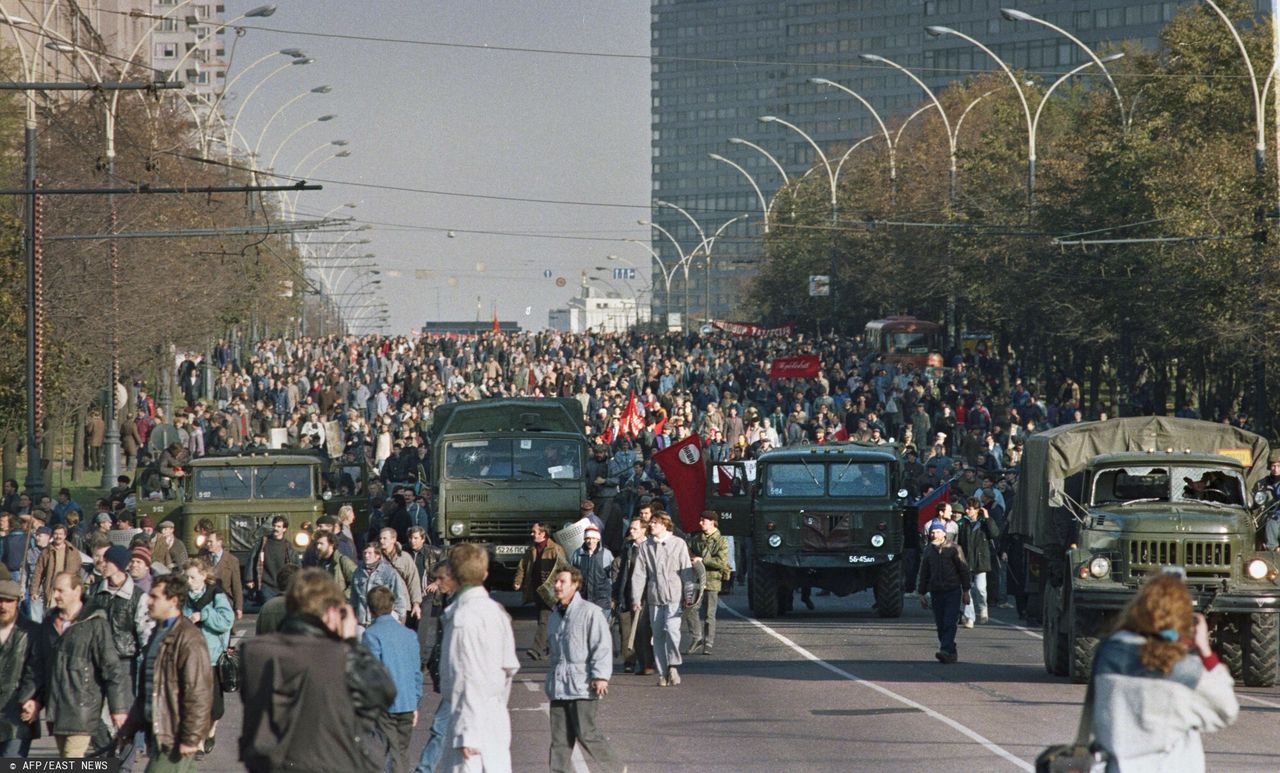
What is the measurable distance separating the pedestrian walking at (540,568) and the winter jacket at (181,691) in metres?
9.45

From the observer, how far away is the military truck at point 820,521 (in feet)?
89.4

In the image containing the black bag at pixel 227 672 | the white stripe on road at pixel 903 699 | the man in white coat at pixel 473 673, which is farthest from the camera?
the white stripe on road at pixel 903 699

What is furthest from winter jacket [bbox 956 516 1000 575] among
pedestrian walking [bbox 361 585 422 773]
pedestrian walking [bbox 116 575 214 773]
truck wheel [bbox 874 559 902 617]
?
pedestrian walking [bbox 116 575 214 773]

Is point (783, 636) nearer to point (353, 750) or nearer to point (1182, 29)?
point (353, 750)

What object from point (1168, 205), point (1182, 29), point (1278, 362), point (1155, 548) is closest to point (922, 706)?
point (1155, 548)

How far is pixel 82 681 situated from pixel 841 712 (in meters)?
7.03

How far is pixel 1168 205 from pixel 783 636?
944 inches

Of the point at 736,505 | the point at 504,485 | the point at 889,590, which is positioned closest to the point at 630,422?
the point at 504,485

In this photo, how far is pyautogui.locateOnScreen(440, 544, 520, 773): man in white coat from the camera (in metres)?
10.5

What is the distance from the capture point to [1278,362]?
4206 centimetres

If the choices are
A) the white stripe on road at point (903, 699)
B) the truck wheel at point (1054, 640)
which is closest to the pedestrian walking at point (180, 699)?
the white stripe on road at point (903, 699)

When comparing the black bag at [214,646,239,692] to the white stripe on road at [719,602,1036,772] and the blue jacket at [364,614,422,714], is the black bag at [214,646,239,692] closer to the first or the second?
the blue jacket at [364,614,422,714]

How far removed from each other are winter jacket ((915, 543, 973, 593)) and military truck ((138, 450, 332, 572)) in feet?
36.1

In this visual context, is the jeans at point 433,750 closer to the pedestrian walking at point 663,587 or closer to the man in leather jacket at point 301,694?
the man in leather jacket at point 301,694
